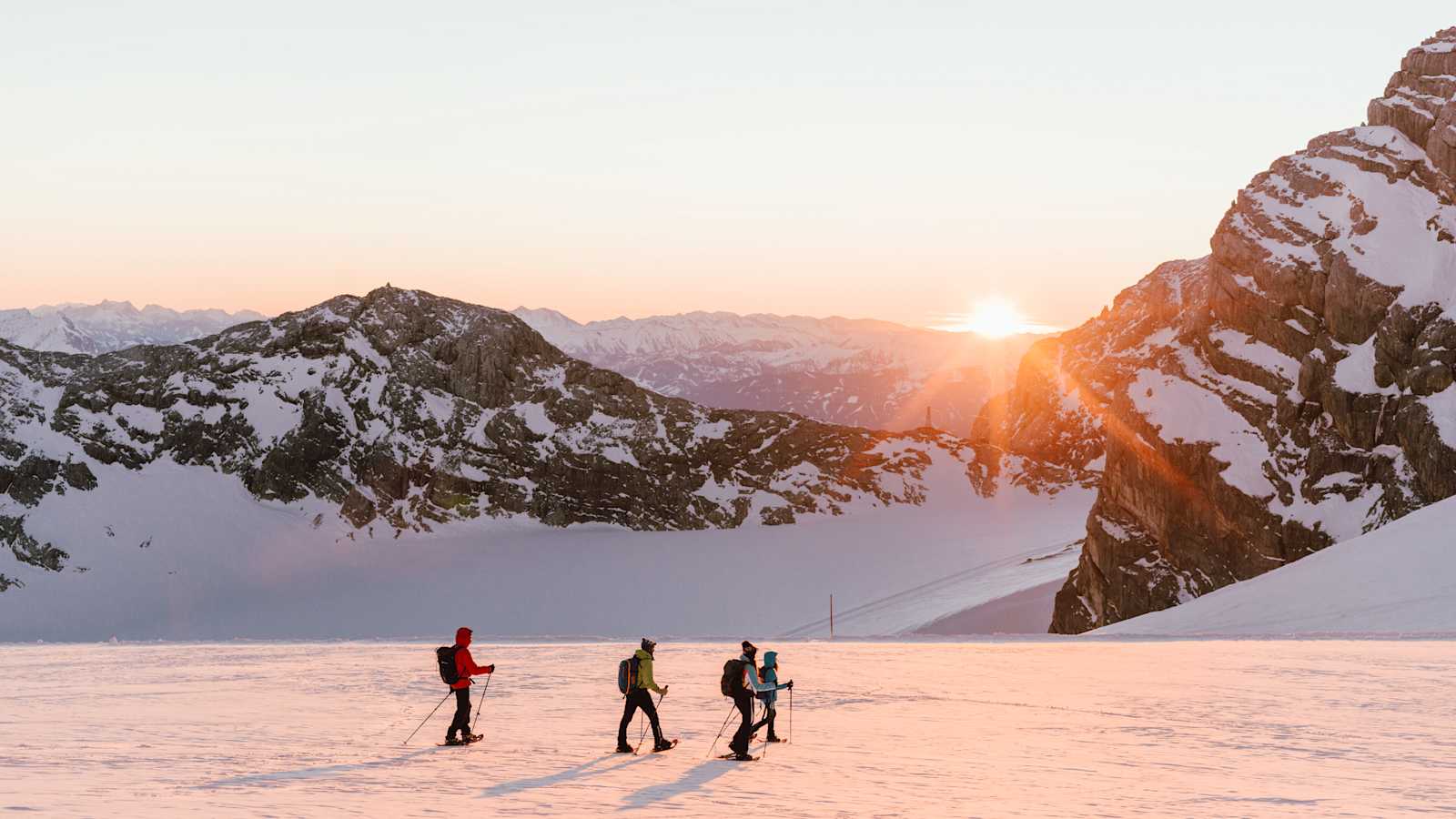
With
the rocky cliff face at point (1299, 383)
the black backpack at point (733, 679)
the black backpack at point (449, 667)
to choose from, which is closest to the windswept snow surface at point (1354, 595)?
the rocky cliff face at point (1299, 383)

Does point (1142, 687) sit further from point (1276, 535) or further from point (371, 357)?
point (371, 357)

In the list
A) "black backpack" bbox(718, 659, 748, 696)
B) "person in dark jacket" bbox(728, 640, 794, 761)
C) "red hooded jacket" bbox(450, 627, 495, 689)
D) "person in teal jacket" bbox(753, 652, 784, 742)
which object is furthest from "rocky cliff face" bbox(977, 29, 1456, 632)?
"red hooded jacket" bbox(450, 627, 495, 689)

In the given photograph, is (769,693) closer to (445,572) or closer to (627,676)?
(627,676)

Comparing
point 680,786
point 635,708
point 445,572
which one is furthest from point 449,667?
point 445,572

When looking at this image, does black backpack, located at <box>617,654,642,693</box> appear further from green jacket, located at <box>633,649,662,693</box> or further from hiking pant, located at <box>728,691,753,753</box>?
hiking pant, located at <box>728,691,753,753</box>

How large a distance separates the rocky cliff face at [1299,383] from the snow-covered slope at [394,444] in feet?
117

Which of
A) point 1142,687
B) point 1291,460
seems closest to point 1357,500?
point 1291,460

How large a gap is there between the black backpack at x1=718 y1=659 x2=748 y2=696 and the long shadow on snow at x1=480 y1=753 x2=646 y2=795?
1.46 metres

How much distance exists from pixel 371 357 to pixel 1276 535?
7349 centimetres

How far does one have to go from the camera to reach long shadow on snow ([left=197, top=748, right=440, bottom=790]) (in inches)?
576

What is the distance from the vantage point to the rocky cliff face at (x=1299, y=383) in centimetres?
7306

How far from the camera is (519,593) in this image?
295ft

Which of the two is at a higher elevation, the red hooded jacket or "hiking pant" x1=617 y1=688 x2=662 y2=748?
the red hooded jacket

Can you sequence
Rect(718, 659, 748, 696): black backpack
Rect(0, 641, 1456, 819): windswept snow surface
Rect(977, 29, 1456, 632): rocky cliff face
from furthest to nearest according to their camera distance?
Rect(977, 29, 1456, 632): rocky cliff face → Rect(718, 659, 748, 696): black backpack → Rect(0, 641, 1456, 819): windswept snow surface
